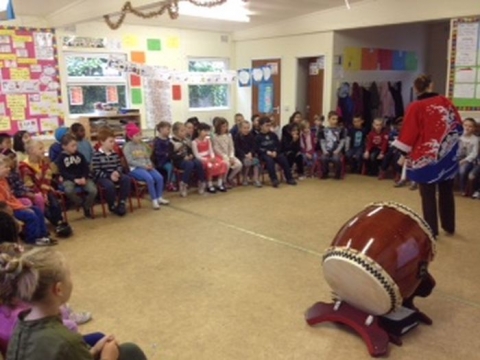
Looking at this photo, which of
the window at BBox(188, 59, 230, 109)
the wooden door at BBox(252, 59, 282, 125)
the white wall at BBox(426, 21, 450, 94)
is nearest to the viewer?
the wooden door at BBox(252, 59, 282, 125)

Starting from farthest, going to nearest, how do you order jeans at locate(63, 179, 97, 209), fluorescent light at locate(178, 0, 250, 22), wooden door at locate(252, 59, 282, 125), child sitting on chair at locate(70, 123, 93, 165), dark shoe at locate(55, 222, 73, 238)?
wooden door at locate(252, 59, 282, 125)
fluorescent light at locate(178, 0, 250, 22)
child sitting on chair at locate(70, 123, 93, 165)
jeans at locate(63, 179, 97, 209)
dark shoe at locate(55, 222, 73, 238)

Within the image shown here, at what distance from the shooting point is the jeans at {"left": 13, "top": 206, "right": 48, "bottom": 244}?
383 cm

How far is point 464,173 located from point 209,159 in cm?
312

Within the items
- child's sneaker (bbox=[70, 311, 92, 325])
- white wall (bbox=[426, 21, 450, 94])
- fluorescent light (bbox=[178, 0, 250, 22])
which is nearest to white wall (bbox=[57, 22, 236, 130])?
fluorescent light (bbox=[178, 0, 250, 22])

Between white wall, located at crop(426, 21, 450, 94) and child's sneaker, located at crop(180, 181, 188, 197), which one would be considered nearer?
child's sneaker, located at crop(180, 181, 188, 197)

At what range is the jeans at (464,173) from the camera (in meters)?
5.49

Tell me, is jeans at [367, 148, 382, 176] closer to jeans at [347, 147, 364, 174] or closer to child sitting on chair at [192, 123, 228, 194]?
jeans at [347, 147, 364, 174]

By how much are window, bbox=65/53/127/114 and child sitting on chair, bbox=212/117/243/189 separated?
2137mm

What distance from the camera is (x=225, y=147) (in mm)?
6047

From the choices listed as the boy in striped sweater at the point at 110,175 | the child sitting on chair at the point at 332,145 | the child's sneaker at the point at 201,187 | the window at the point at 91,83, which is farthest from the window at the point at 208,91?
the boy in striped sweater at the point at 110,175

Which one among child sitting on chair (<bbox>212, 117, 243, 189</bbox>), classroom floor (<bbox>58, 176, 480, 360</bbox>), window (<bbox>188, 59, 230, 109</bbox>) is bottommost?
classroom floor (<bbox>58, 176, 480, 360</bbox>)

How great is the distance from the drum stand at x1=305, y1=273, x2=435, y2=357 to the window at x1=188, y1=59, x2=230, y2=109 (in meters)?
6.20

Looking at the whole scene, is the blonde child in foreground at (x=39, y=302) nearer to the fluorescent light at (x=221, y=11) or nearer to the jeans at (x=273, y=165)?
the jeans at (x=273, y=165)

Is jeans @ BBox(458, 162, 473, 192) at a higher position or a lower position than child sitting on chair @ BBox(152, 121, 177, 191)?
lower
